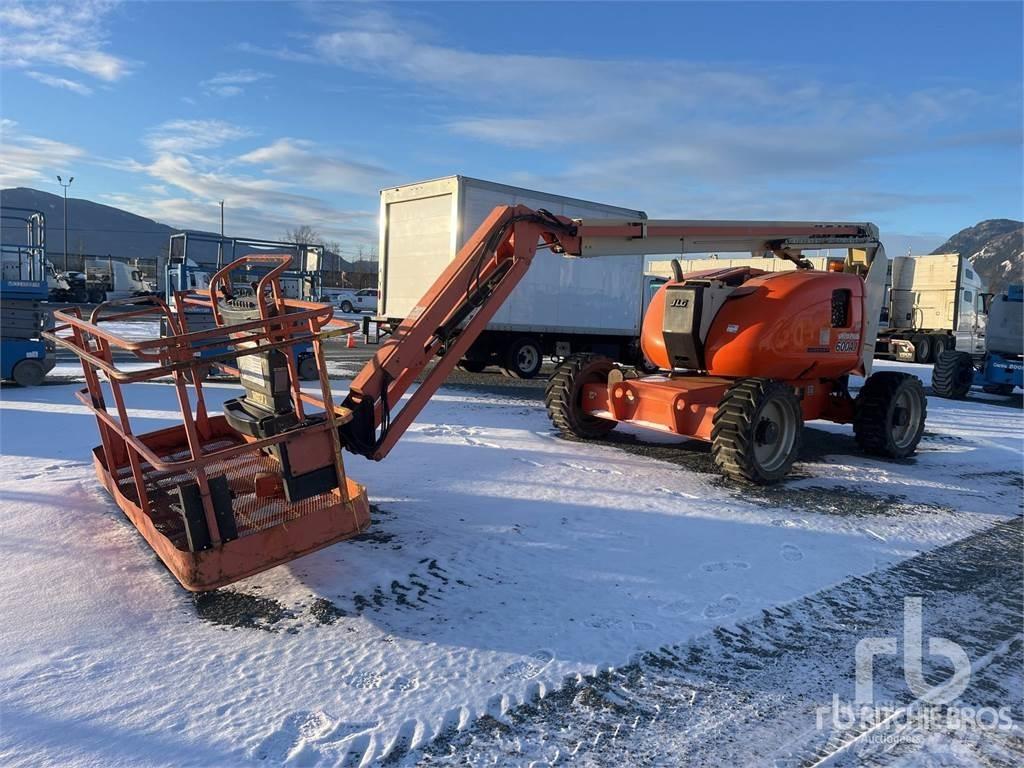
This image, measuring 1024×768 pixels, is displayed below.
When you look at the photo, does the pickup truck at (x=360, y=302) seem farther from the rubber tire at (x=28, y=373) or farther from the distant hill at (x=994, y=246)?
the distant hill at (x=994, y=246)

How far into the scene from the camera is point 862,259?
8.92 m

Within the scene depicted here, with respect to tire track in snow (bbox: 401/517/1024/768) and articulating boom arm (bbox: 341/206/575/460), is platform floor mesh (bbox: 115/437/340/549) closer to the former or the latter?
articulating boom arm (bbox: 341/206/575/460)

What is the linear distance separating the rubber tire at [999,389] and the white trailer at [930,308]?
5199 millimetres

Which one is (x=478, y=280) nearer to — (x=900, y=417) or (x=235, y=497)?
(x=235, y=497)

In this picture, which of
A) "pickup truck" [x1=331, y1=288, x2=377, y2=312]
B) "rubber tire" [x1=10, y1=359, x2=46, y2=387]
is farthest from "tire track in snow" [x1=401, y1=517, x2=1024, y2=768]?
"pickup truck" [x1=331, y1=288, x2=377, y2=312]

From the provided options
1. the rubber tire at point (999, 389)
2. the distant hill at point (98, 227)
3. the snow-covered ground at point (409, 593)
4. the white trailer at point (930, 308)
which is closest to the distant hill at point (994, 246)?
the white trailer at point (930, 308)

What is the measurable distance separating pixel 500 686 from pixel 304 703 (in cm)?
90

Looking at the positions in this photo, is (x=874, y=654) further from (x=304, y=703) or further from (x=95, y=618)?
(x=95, y=618)

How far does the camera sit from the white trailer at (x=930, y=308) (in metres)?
21.8

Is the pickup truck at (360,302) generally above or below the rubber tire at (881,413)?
above

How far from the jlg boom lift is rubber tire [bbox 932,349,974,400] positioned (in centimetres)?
748

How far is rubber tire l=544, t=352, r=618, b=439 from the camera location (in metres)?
8.70

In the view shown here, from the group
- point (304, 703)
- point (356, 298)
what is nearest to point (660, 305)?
point (304, 703)

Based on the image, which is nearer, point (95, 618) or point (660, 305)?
point (95, 618)
